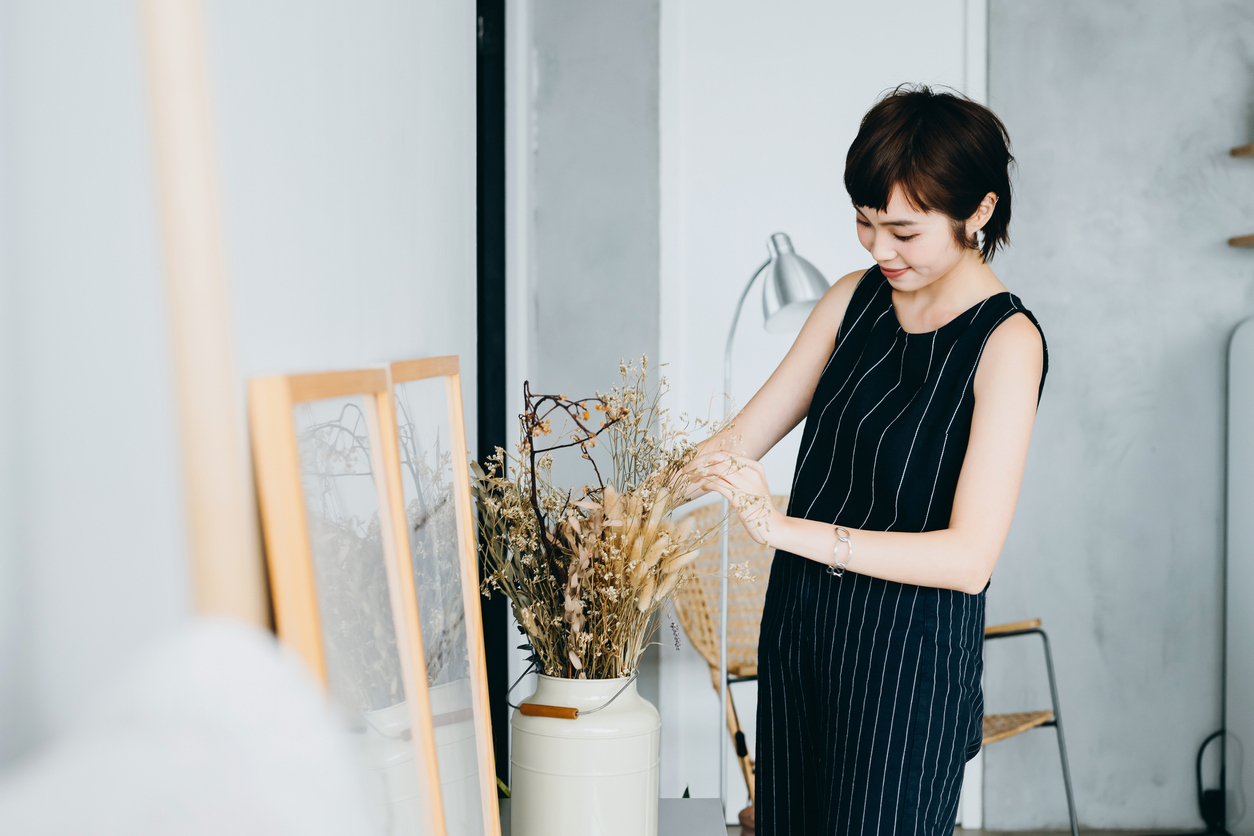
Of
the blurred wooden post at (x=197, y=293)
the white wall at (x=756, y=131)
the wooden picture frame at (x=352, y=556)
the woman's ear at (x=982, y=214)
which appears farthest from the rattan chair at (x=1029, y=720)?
the blurred wooden post at (x=197, y=293)

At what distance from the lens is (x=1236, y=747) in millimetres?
2891

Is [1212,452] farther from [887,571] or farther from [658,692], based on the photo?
[887,571]

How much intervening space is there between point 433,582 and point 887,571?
0.63 meters

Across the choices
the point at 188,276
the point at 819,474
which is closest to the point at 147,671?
the point at 188,276

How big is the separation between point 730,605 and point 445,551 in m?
2.06

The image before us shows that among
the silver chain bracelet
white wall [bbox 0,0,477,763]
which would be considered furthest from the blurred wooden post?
the silver chain bracelet

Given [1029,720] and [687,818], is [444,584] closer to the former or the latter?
[687,818]

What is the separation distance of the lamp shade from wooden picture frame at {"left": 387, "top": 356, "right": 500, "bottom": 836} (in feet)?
3.85

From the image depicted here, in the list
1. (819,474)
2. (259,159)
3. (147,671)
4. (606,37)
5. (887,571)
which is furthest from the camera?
(606,37)

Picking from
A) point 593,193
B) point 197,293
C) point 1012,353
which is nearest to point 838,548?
point 1012,353

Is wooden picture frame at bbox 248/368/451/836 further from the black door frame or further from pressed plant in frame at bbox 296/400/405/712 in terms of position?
the black door frame

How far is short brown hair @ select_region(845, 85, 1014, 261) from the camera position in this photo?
4.08 feet

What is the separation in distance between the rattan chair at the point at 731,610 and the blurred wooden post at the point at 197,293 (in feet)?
7.45

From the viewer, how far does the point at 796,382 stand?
154 cm
